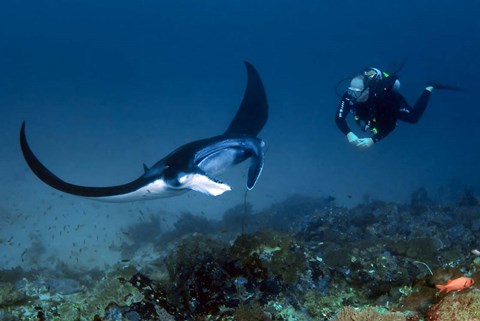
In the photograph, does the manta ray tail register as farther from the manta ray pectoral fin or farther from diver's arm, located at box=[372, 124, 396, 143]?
diver's arm, located at box=[372, 124, 396, 143]

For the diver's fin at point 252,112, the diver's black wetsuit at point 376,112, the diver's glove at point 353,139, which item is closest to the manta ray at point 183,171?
the diver's fin at point 252,112

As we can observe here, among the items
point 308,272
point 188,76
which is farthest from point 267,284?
point 188,76

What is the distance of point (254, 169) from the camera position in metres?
4.73

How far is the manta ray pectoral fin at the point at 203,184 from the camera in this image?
3.97 m

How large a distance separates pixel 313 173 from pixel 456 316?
34.5 meters

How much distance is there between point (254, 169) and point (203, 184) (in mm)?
930

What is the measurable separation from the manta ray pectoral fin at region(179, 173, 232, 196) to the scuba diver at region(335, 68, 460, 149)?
184 inches

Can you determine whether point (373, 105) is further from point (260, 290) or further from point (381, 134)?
point (260, 290)

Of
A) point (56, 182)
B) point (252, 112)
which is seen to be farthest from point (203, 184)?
point (252, 112)

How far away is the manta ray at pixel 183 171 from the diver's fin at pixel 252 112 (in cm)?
246

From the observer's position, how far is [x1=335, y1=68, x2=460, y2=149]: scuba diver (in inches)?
313

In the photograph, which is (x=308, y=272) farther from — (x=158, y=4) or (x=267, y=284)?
(x=158, y=4)

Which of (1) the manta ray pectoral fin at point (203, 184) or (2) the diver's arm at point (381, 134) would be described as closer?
(1) the manta ray pectoral fin at point (203, 184)

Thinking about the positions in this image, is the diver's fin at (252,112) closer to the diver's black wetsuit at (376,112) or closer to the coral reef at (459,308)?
the diver's black wetsuit at (376,112)
